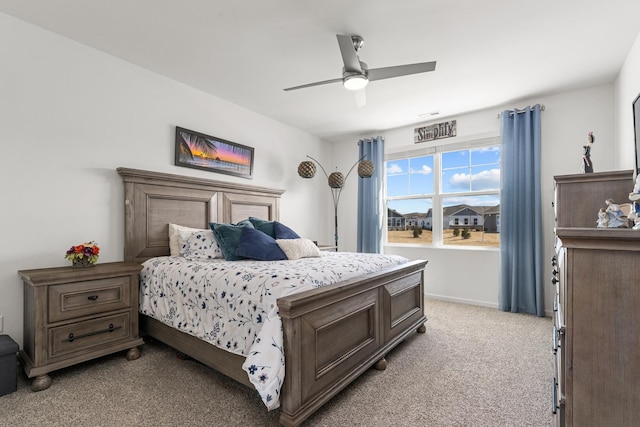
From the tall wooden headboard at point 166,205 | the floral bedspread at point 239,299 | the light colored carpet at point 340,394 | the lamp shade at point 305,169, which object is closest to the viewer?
the floral bedspread at point 239,299

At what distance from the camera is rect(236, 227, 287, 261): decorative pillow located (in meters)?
2.55

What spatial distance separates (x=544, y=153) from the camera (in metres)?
3.58

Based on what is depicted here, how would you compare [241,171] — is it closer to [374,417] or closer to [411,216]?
[411,216]

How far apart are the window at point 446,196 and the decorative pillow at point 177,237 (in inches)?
124

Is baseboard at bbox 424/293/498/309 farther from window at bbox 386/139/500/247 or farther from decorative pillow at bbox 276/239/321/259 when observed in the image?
decorative pillow at bbox 276/239/321/259

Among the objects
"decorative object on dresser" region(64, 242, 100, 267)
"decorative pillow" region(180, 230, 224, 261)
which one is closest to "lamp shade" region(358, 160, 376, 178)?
"decorative pillow" region(180, 230, 224, 261)


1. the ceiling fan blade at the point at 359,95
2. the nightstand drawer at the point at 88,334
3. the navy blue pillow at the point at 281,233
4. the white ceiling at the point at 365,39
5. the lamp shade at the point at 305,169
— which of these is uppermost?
the white ceiling at the point at 365,39

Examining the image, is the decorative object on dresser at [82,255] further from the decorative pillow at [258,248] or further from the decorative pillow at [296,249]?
the decorative pillow at [296,249]

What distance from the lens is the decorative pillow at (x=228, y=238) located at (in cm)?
263

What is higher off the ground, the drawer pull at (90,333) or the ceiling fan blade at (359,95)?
the ceiling fan blade at (359,95)

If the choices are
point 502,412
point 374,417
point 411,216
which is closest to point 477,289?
point 411,216

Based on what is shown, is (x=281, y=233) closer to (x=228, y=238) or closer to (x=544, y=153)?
(x=228, y=238)

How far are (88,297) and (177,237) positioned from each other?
0.88m

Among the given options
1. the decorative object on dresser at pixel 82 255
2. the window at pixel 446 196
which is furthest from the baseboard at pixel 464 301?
the decorative object on dresser at pixel 82 255
